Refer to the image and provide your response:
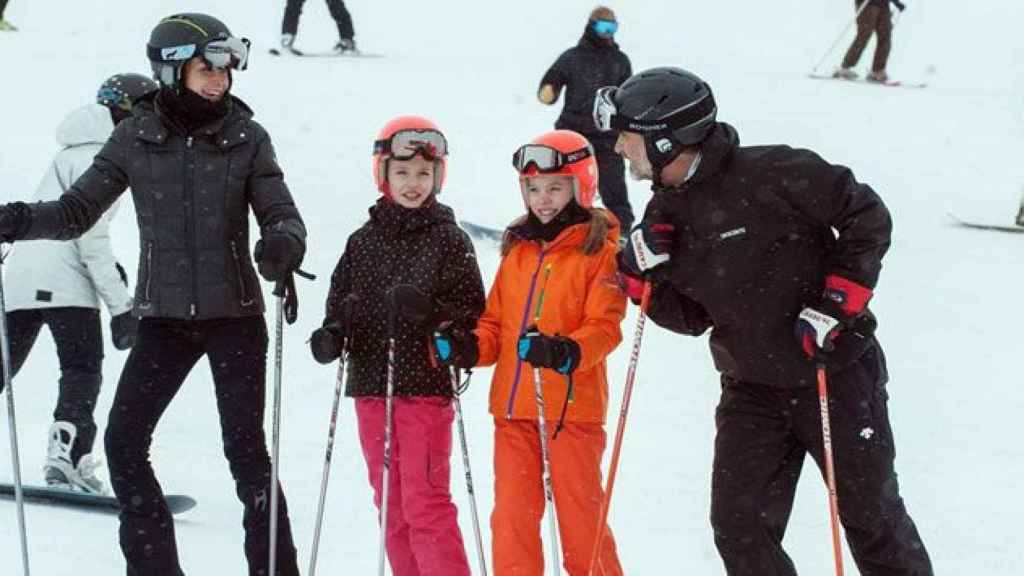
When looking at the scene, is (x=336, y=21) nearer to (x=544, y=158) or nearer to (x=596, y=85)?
(x=596, y=85)

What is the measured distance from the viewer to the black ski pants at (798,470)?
423 cm

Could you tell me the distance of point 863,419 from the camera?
425cm

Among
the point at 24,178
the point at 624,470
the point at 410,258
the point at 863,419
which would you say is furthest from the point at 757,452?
the point at 24,178

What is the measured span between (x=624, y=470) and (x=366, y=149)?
703 centimetres

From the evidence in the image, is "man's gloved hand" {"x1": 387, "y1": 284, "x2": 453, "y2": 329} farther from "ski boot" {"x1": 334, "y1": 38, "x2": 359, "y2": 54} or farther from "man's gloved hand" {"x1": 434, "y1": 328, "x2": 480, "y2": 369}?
"ski boot" {"x1": 334, "y1": 38, "x2": 359, "y2": 54}

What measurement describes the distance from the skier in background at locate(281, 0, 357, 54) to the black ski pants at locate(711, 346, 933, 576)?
13.9 meters

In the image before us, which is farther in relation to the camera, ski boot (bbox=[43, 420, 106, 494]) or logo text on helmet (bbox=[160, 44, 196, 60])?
ski boot (bbox=[43, 420, 106, 494])

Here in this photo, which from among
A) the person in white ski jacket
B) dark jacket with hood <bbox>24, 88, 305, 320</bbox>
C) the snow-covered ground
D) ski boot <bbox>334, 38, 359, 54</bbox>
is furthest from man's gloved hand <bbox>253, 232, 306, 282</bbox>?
Result: ski boot <bbox>334, 38, 359, 54</bbox>

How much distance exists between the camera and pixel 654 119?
4242 mm

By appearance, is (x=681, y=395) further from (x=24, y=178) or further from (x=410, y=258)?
(x=24, y=178)

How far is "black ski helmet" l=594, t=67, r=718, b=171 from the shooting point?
13.9 ft

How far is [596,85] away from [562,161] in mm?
6094

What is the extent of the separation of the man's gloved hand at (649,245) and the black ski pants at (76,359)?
9.48 ft

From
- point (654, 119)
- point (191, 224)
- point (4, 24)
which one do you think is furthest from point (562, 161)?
point (4, 24)
